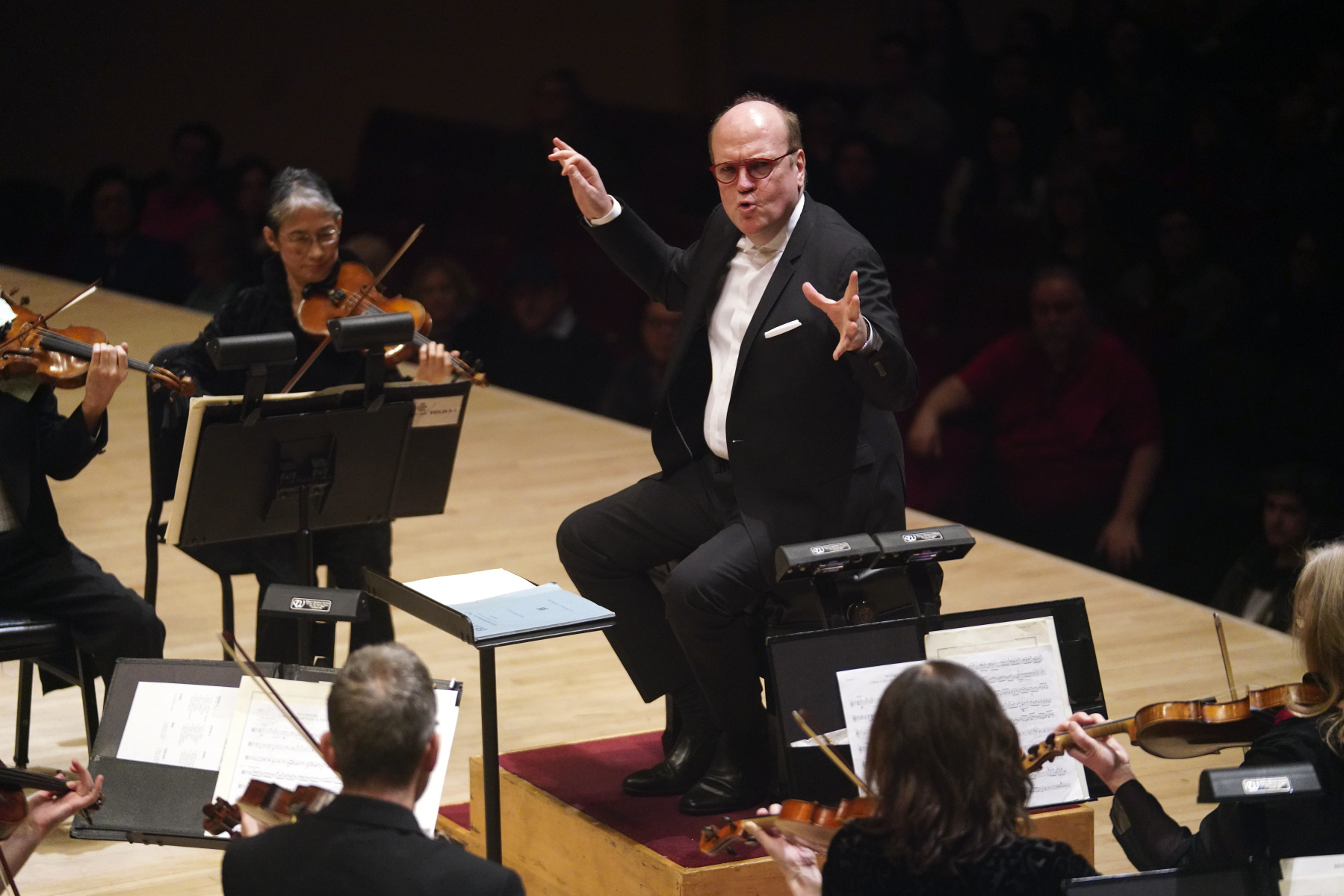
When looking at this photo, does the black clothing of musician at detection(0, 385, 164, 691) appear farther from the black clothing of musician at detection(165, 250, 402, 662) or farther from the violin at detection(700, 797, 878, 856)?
the violin at detection(700, 797, 878, 856)

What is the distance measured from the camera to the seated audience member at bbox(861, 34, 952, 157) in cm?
732

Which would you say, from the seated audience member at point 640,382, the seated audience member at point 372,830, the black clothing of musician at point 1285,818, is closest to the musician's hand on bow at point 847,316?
the black clothing of musician at point 1285,818

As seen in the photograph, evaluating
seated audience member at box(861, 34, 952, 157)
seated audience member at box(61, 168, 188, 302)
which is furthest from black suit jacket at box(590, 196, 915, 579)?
seated audience member at box(61, 168, 188, 302)

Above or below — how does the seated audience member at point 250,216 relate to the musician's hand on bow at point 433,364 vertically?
above


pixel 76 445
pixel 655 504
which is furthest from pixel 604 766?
pixel 76 445

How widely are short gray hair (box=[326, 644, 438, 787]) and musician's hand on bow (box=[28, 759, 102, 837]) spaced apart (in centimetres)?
58

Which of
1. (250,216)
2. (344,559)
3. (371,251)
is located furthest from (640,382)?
(344,559)

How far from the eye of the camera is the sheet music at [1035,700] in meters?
2.85

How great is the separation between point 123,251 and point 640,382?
3137 millimetres

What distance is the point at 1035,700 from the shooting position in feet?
9.39

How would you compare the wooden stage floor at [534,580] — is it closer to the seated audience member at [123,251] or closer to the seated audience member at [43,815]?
the seated audience member at [43,815]

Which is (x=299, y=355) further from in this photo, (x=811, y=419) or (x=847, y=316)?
(x=847, y=316)

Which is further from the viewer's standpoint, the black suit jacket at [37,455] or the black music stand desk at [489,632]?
the black suit jacket at [37,455]

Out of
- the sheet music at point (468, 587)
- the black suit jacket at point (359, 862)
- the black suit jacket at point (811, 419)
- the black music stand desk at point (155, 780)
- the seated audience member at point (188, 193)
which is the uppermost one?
the seated audience member at point (188, 193)
